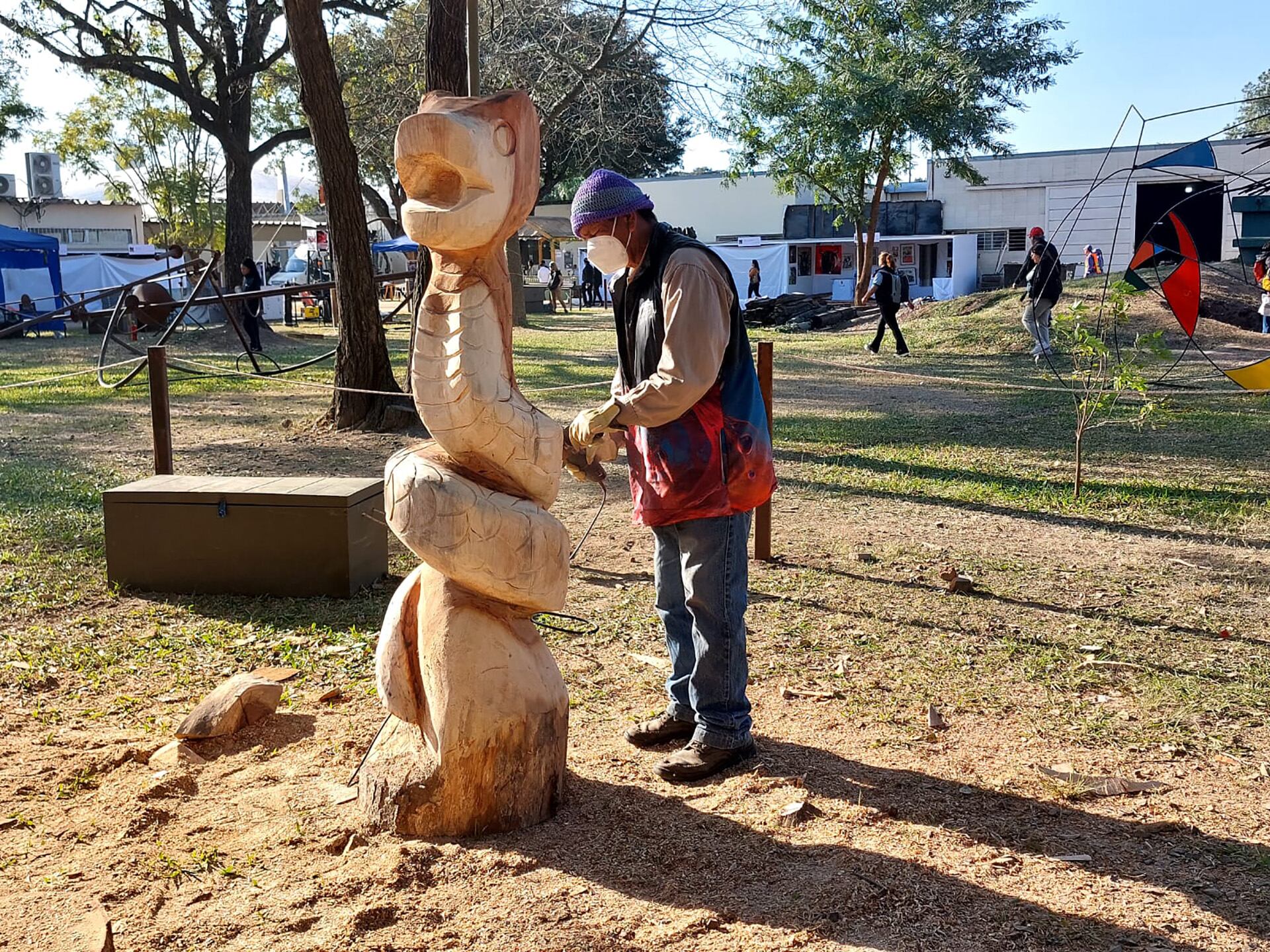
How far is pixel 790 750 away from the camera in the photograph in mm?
3652

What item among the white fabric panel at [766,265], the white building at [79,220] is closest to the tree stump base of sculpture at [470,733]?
the white fabric panel at [766,265]

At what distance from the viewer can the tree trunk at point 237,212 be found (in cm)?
1998

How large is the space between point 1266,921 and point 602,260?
2454 mm

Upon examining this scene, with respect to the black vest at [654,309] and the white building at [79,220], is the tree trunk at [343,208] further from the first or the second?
the white building at [79,220]

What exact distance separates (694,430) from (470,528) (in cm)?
84

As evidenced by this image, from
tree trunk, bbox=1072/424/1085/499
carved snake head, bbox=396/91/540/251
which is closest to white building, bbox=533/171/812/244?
tree trunk, bbox=1072/424/1085/499

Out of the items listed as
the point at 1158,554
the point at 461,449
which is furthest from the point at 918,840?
the point at 1158,554

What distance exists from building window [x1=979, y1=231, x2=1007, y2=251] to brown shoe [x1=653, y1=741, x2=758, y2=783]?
3277 centimetres

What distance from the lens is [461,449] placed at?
2871mm

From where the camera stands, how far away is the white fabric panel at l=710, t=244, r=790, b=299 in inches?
1252

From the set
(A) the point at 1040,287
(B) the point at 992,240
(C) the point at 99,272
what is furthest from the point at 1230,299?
(C) the point at 99,272

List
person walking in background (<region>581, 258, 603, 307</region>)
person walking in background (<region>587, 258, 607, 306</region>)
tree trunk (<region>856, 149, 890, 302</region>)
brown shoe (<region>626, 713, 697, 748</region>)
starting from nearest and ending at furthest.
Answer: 1. brown shoe (<region>626, 713, 697, 748</region>)
2. tree trunk (<region>856, 149, 890, 302</region>)
3. person walking in background (<region>581, 258, 603, 307</region>)
4. person walking in background (<region>587, 258, 607, 306</region>)

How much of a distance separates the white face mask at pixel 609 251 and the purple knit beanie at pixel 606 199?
0.15 ft

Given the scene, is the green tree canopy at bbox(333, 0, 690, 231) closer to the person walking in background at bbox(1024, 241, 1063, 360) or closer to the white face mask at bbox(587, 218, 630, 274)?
the person walking in background at bbox(1024, 241, 1063, 360)
